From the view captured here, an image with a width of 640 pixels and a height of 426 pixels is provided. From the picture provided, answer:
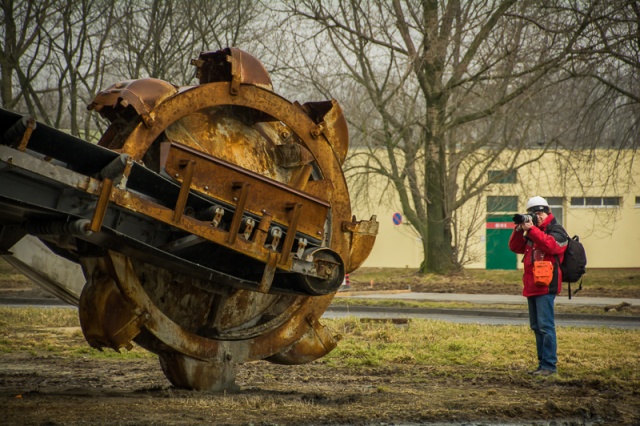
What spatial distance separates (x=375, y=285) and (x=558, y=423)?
717 inches

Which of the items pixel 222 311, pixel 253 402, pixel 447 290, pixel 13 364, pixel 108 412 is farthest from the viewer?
pixel 447 290

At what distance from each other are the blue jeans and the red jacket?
0.08m

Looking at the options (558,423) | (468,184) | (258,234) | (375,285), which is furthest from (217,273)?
(468,184)

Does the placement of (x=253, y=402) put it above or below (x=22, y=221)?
below

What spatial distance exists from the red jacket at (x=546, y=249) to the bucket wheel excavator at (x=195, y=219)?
7.71ft

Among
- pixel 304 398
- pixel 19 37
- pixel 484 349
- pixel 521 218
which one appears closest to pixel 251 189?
pixel 304 398

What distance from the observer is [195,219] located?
17.3ft

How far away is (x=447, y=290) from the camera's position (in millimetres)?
21562

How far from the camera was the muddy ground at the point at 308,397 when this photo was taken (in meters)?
5.23

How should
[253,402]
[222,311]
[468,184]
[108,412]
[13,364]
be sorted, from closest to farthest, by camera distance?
[108,412], [253,402], [222,311], [13,364], [468,184]

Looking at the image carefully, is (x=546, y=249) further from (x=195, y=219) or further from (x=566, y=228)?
(x=566, y=228)

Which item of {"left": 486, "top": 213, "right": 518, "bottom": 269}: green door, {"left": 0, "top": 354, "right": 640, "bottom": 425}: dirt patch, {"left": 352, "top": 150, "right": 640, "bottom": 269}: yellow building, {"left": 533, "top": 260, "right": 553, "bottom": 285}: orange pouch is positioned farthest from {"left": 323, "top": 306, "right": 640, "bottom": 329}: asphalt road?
{"left": 486, "top": 213, "right": 518, "bottom": 269}: green door

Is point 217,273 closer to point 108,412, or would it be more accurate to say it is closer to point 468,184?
point 108,412

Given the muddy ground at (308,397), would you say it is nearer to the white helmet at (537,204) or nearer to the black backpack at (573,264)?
the black backpack at (573,264)
